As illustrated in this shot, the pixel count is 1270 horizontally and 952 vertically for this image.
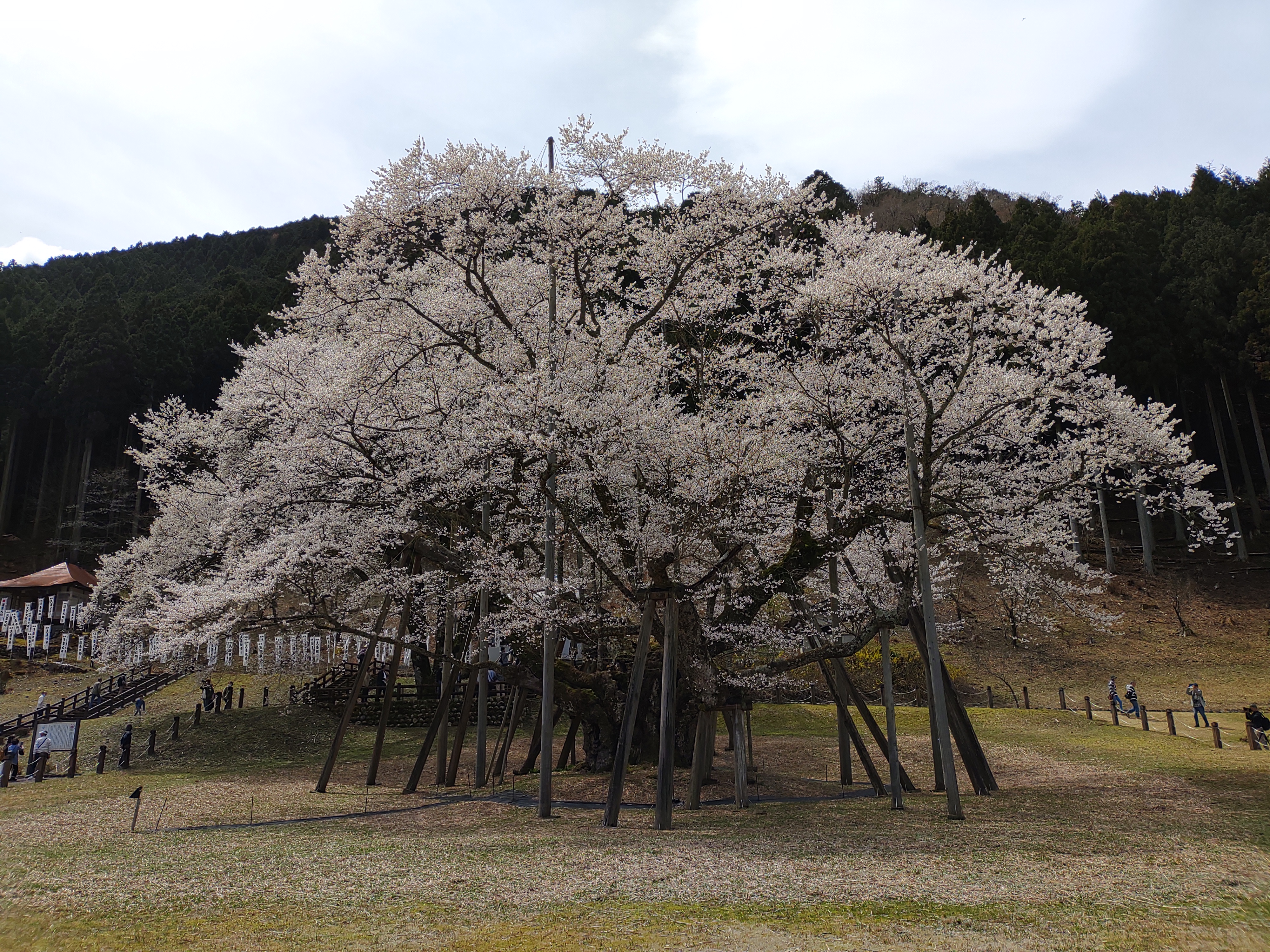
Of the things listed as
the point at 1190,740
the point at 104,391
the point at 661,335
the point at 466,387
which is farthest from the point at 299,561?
the point at 104,391

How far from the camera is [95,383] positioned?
160 ft

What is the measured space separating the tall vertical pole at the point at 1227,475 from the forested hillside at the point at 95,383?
49.2m

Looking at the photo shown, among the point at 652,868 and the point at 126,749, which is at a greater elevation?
the point at 126,749

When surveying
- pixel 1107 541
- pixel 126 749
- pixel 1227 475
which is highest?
pixel 1227 475

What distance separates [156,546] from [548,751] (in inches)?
752

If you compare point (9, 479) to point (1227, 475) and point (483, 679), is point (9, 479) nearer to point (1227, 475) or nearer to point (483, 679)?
point (483, 679)

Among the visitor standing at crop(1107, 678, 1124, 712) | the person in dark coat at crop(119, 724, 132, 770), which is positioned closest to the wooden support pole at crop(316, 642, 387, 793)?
the person in dark coat at crop(119, 724, 132, 770)

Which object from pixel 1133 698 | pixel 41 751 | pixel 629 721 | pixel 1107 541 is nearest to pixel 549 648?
pixel 629 721

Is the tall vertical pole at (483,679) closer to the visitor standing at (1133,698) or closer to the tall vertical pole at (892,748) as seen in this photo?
the tall vertical pole at (892,748)

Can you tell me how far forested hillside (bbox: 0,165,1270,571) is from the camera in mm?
36125

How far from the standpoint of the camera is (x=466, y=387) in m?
15.3

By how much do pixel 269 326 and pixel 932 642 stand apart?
4249cm

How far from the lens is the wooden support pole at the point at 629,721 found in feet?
39.0

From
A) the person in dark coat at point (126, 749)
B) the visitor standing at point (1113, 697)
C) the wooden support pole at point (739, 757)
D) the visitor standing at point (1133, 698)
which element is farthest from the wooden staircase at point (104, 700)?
the visitor standing at point (1133, 698)
